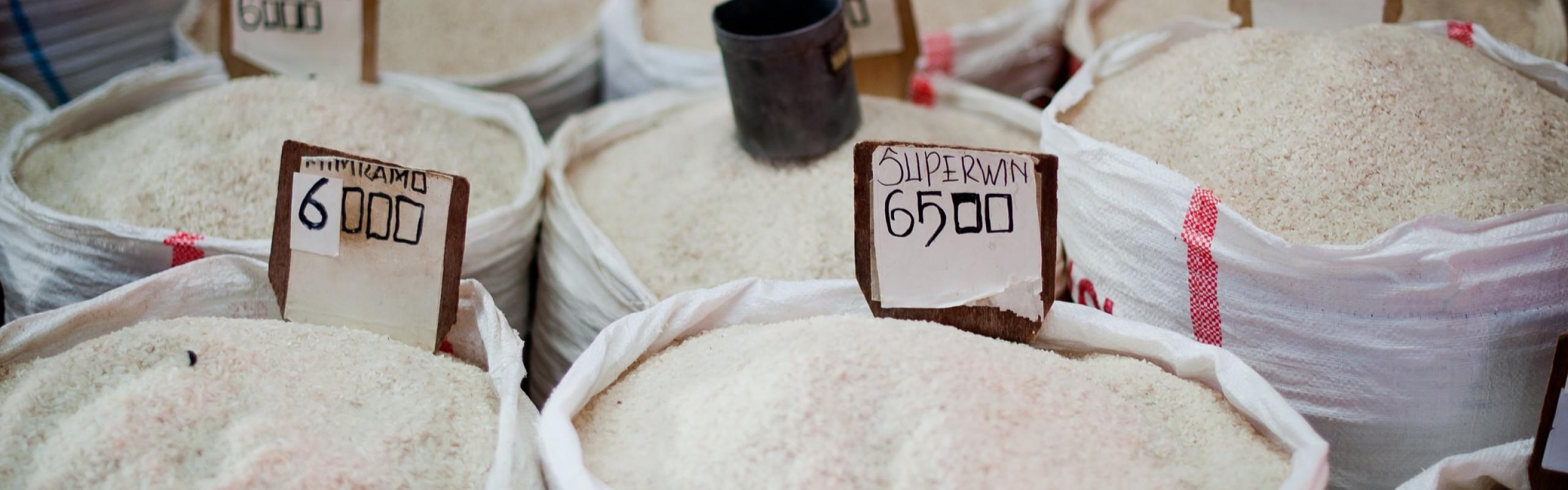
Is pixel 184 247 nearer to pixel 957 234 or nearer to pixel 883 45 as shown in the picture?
pixel 957 234

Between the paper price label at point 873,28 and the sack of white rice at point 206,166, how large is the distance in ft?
1.36

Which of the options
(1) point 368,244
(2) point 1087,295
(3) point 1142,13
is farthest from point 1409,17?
(1) point 368,244

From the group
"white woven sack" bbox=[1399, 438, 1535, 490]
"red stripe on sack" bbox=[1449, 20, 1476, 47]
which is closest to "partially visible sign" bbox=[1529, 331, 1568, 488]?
"white woven sack" bbox=[1399, 438, 1535, 490]

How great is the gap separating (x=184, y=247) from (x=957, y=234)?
2.29 feet

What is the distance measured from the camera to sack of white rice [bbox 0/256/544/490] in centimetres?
70

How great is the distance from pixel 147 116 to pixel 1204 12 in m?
1.32

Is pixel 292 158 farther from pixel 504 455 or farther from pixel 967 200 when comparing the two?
pixel 967 200

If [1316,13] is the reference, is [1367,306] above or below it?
below

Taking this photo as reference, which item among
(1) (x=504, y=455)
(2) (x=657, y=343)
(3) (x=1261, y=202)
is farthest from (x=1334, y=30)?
(1) (x=504, y=455)

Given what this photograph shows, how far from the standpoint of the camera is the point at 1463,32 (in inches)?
42.6

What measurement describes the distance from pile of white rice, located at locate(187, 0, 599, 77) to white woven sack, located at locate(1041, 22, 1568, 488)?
926mm

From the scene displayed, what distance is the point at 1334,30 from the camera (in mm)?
1130

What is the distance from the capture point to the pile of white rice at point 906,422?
693 millimetres

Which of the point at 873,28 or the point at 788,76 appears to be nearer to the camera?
the point at 788,76
